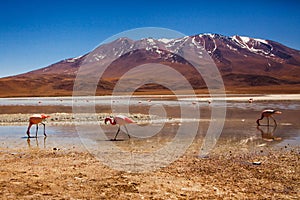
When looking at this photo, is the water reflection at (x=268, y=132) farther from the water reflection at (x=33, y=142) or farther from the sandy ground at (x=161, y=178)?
the water reflection at (x=33, y=142)

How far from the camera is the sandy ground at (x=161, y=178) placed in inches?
281

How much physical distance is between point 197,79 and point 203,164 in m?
154

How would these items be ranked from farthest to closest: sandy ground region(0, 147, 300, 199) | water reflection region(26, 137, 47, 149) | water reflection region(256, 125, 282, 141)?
water reflection region(256, 125, 282, 141) < water reflection region(26, 137, 47, 149) < sandy ground region(0, 147, 300, 199)

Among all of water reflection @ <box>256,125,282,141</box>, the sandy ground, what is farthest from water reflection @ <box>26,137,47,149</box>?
water reflection @ <box>256,125,282,141</box>

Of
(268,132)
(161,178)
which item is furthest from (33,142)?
(268,132)

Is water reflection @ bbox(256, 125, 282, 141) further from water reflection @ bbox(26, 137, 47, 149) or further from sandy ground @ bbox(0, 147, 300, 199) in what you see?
water reflection @ bbox(26, 137, 47, 149)

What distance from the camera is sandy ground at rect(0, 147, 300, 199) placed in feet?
23.4

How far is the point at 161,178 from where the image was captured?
8391 mm

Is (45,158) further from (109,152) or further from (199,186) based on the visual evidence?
(199,186)

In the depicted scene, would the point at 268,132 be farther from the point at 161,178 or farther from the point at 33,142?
the point at 33,142

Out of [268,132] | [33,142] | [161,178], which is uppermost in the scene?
[268,132]

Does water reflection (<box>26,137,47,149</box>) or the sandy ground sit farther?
water reflection (<box>26,137,47,149</box>)

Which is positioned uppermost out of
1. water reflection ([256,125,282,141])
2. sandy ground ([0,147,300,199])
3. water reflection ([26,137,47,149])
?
water reflection ([256,125,282,141])

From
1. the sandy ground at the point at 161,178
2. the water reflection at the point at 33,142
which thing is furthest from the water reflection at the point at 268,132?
the water reflection at the point at 33,142
